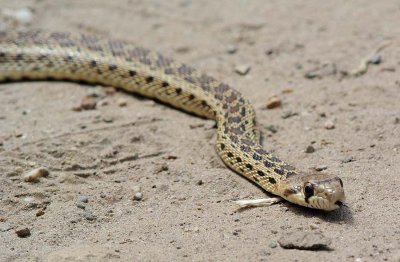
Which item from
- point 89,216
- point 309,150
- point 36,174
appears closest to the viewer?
point 89,216

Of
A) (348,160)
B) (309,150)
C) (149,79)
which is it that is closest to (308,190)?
(348,160)

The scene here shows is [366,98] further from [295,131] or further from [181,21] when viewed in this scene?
[181,21]

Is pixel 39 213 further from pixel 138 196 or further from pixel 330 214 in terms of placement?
pixel 330 214

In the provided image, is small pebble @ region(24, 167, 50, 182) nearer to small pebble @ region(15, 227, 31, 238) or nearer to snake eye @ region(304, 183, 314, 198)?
small pebble @ region(15, 227, 31, 238)

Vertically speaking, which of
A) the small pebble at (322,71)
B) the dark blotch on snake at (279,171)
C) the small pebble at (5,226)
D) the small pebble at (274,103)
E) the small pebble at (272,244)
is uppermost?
the small pebble at (322,71)

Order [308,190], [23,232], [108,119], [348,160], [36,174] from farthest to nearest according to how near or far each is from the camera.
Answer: [108,119] → [348,160] → [36,174] → [308,190] → [23,232]

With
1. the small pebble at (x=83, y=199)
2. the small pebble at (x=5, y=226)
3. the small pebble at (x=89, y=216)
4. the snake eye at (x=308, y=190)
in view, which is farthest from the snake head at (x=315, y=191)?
the small pebble at (x=5, y=226)

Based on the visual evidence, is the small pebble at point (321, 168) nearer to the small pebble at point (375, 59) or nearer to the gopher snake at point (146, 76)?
the gopher snake at point (146, 76)
